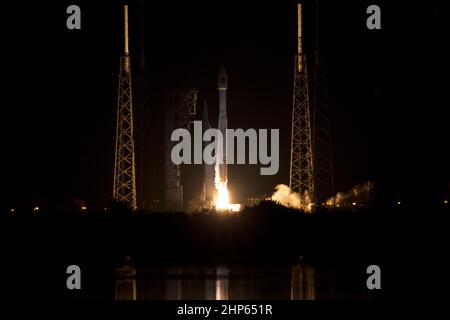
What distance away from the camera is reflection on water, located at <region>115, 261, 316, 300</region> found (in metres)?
26.9

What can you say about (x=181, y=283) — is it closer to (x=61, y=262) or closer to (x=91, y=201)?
(x=61, y=262)

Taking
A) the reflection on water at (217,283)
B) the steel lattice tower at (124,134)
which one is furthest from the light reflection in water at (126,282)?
the steel lattice tower at (124,134)

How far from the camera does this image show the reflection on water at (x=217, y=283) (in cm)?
2692

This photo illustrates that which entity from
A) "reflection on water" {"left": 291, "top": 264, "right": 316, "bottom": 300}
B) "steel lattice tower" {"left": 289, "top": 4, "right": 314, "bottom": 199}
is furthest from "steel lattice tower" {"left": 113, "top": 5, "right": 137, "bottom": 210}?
"reflection on water" {"left": 291, "top": 264, "right": 316, "bottom": 300}

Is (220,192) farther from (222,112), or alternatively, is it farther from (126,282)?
(126,282)

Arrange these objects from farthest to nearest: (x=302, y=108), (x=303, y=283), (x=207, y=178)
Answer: (x=207, y=178) → (x=302, y=108) → (x=303, y=283)

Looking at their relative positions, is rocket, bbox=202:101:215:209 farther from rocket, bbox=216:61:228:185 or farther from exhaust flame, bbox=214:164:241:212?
rocket, bbox=216:61:228:185

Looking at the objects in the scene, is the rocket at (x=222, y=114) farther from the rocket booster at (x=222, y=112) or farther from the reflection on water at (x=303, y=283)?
the reflection on water at (x=303, y=283)

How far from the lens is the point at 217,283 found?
29562 millimetres

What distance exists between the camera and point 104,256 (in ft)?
129

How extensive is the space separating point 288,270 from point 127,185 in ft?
62.3

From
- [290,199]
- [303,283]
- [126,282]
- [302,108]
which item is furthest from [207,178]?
[303,283]
